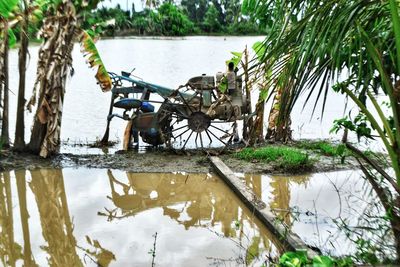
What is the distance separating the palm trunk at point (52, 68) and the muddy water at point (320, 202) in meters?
3.90

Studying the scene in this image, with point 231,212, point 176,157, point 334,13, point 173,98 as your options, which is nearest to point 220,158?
point 176,157

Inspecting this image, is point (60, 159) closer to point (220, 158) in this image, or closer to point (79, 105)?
point (220, 158)

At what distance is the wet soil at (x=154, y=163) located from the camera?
9000 millimetres

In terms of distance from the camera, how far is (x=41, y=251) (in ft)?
17.9

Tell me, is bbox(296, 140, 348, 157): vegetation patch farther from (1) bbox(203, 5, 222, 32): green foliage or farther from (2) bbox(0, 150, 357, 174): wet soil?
(1) bbox(203, 5, 222, 32): green foliage

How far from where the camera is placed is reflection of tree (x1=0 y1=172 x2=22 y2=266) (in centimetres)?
533

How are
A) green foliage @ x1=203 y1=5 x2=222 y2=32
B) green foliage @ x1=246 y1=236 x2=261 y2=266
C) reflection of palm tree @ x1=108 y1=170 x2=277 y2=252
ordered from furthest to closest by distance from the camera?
green foliage @ x1=203 y1=5 x2=222 y2=32
reflection of palm tree @ x1=108 y1=170 x2=277 y2=252
green foliage @ x1=246 y1=236 x2=261 y2=266

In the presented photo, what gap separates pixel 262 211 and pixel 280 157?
319 cm

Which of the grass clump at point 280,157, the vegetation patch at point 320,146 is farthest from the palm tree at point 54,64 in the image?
the vegetation patch at point 320,146

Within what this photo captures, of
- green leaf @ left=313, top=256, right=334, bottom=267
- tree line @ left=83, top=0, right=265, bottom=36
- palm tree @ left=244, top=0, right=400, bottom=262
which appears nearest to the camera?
palm tree @ left=244, top=0, right=400, bottom=262

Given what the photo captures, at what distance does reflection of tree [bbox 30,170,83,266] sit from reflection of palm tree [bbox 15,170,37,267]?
0.17m

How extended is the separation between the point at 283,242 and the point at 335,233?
0.87 meters

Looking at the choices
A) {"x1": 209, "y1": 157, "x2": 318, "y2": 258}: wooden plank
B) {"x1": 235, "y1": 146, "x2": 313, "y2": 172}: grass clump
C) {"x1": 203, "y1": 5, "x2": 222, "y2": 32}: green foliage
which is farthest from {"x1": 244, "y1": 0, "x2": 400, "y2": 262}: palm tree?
{"x1": 203, "y1": 5, "x2": 222, "y2": 32}: green foliage

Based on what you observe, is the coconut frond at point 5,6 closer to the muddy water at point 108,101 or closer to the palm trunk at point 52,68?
the palm trunk at point 52,68
